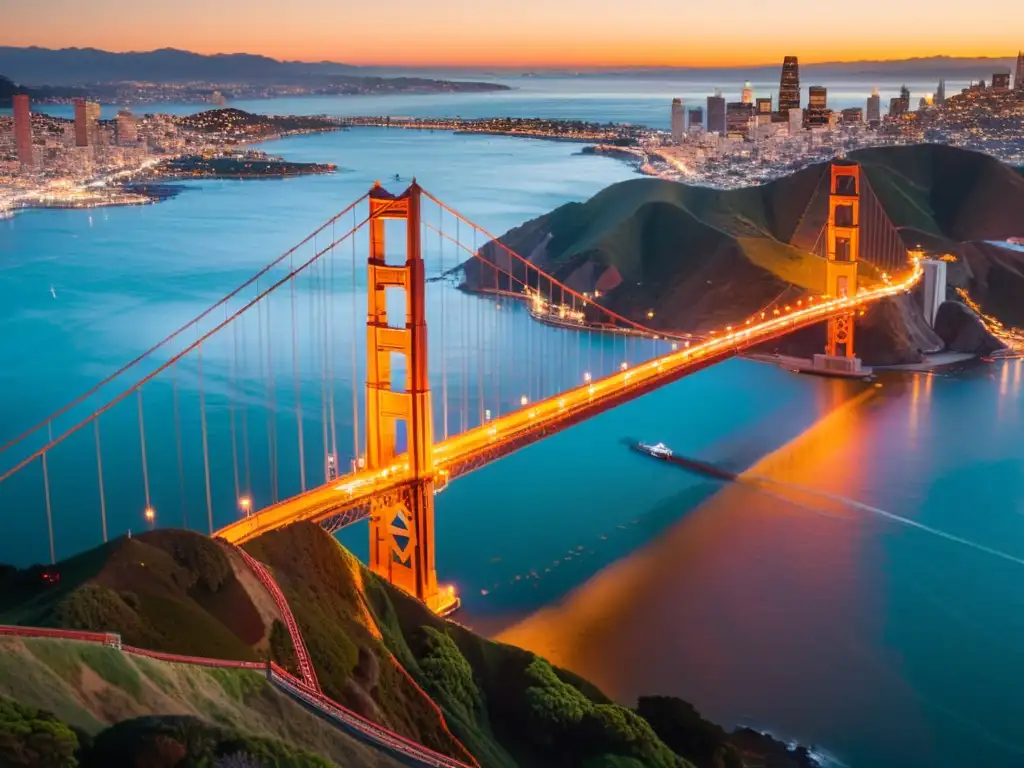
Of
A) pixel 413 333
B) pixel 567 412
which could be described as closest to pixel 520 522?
pixel 567 412

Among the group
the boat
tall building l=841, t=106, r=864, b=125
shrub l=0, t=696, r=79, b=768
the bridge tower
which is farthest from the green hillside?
tall building l=841, t=106, r=864, b=125

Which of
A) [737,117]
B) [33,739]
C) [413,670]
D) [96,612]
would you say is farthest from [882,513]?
[737,117]

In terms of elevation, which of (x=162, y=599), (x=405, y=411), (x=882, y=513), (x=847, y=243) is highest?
(x=162, y=599)

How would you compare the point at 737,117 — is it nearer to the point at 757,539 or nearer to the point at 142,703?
the point at 757,539

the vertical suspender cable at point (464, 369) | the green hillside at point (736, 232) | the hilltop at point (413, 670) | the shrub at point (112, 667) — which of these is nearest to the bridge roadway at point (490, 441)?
the hilltop at point (413, 670)

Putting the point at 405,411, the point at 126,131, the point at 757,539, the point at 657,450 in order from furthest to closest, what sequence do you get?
the point at 126,131
the point at 657,450
the point at 757,539
the point at 405,411

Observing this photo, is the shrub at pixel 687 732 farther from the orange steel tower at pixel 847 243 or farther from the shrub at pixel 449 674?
the orange steel tower at pixel 847 243

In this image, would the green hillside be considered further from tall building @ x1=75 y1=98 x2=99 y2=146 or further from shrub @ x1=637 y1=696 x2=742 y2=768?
tall building @ x1=75 y1=98 x2=99 y2=146

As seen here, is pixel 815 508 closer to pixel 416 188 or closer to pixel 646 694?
pixel 646 694
